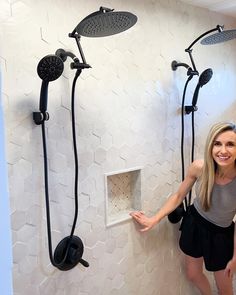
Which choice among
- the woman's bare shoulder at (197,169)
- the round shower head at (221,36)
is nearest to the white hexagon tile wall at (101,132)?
the woman's bare shoulder at (197,169)

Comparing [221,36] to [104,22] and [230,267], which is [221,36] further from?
[230,267]

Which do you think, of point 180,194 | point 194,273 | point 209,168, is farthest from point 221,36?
point 194,273

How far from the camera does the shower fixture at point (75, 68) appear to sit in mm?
1103

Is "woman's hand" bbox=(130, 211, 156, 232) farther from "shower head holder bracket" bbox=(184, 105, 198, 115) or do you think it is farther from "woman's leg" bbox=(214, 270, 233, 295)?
"shower head holder bracket" bbox=(184, 105, 198, 115)

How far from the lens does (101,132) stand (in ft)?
5.03

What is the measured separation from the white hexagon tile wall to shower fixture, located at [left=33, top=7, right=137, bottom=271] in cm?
4

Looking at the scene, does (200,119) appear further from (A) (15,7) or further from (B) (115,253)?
(A) (15,7)

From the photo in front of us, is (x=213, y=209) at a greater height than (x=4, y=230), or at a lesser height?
lesser

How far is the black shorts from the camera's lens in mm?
1737

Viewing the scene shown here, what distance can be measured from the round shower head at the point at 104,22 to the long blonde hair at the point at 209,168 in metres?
Result: 0.79

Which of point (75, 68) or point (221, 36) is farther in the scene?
point (221, 36)

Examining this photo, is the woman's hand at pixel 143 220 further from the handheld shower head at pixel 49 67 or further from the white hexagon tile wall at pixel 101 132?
the handheld shower head at pixel 49 67

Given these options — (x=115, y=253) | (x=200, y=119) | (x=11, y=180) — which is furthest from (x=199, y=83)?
(x=11, y=180)

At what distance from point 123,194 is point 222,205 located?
56cm
